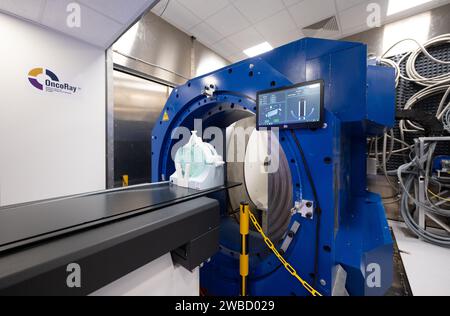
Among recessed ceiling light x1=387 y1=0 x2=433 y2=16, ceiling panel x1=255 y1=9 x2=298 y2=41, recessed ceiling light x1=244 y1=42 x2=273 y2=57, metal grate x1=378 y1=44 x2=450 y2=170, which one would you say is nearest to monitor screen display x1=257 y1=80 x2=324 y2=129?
ceiling panel x1=255 y1=9 x2=298 y2=41

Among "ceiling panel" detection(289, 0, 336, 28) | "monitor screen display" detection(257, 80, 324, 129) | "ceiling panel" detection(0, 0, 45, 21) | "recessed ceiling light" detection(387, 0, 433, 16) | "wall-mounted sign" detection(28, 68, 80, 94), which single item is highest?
"recessed ceiling light" detection(387, 0, 433, 16)

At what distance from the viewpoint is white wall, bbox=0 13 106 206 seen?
1.78 m

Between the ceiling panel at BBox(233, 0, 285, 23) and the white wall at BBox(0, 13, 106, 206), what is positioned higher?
the ceiling panel at BBox(233, 0, 285, 23)

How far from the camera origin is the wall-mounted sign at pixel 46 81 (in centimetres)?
190

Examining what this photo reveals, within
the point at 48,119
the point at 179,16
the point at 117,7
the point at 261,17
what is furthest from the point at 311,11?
the point at 48,119

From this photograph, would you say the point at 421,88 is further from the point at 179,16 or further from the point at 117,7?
the point at 117,7

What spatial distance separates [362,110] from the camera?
1052 millimetres

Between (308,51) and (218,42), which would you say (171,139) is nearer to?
(308,51)

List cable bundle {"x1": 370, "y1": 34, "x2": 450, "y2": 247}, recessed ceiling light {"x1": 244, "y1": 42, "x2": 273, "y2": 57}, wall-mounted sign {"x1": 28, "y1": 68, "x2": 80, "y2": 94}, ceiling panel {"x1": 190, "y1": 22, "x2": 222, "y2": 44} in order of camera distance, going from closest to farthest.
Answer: wall-mounted sign {"x1": 28, "y1": 68, "x2": 80, "y2": 94} < cable bundle {"x1": 370, "y1": 34, "x2": 450, "y2": 247} < ceiling panel {"x1": 190, "y1": 22, "x2": 222, "y2": 44} < recessed ceiling light {"x1": 244, "y1": 42, "x2": 273, "y2": 57}

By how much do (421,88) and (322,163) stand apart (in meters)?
3.65

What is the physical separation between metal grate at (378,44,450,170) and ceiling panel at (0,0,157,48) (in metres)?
4.06

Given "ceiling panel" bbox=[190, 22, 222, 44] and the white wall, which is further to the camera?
"ceiling panel" bbox=[190, 22, 222, 44]

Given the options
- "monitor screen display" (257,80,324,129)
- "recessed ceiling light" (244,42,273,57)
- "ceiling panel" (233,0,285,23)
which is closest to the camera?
"monitor screen display" (257,80,324,129)
